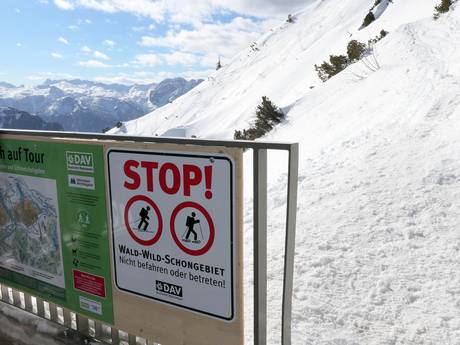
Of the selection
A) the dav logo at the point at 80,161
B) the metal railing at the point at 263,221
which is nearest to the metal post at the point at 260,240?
the metal railing at the point at 263,221

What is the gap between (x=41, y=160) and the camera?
10.6ft

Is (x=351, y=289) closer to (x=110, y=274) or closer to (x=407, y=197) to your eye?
(x=407, y=197)

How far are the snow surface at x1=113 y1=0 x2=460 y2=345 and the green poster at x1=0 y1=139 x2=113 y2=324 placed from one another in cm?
139

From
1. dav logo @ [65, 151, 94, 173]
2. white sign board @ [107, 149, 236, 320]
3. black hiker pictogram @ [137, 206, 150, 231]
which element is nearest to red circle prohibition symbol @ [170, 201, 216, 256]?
white sign board @ [107, 149, 236, 320]

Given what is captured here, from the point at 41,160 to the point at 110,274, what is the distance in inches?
40.5

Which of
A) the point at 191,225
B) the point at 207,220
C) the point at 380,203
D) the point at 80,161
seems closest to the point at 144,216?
the point at 191,225

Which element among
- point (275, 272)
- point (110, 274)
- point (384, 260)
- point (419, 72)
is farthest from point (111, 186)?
point (419, 72)

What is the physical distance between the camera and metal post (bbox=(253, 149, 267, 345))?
7.27ft

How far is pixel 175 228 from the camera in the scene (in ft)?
8.39

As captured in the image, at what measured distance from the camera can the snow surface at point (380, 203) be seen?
352 centimetres

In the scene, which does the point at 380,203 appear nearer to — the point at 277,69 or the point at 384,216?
the point at 384,216

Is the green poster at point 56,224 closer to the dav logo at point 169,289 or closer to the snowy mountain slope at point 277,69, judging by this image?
the dav logo at point 169,289

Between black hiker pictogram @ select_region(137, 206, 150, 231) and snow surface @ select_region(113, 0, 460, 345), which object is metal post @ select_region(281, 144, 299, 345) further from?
snow surface @ select_region(113, 0, 460, 345)

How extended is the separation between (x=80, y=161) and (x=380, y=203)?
3.58 metres
